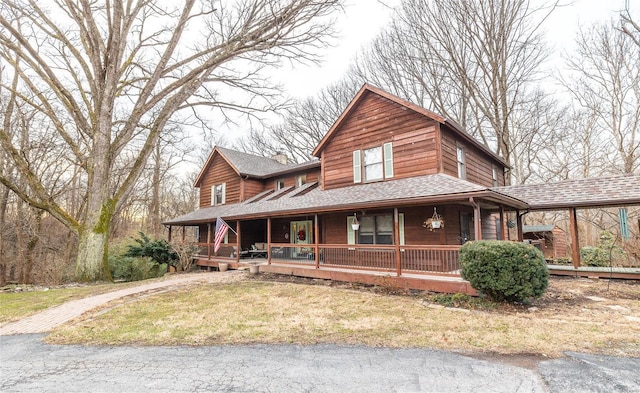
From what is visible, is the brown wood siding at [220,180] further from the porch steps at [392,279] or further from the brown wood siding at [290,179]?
Answer: the porch steps at [392,279]

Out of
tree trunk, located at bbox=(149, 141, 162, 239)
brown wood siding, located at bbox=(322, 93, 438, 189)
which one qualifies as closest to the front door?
brown wood siding, located at bbox=(322, 93, 438, 189)

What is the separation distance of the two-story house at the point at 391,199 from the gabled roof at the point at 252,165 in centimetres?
308

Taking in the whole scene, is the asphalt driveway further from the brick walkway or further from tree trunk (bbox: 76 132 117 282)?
tree trunk (bbox: 76 132 117 282)

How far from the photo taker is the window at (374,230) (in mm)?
11836

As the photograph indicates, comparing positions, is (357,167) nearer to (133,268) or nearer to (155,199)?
(133,268)

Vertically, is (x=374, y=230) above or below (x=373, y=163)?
below

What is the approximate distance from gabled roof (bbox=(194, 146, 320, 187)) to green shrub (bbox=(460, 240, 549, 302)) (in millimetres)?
11406

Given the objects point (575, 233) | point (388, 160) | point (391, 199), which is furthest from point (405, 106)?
point (575, 233)

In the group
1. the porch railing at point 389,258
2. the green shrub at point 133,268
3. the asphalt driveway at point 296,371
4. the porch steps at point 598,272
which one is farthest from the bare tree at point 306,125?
the asphalt driveway at point 296,371

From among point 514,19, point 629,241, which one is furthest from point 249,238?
point 514,19

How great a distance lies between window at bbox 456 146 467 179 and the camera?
41.6 feet

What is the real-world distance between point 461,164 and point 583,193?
439cm

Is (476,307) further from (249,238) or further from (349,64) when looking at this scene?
(349,64)

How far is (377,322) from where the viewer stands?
6.35 m
